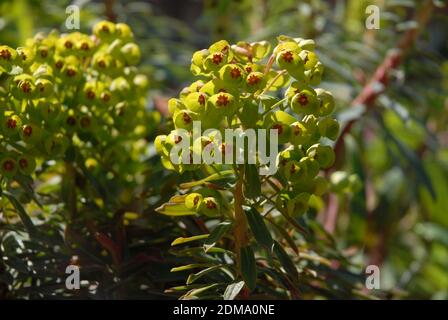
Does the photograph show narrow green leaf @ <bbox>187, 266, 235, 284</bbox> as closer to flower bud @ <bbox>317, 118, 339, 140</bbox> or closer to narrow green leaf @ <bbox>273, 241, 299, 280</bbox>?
narrow green leaf @ <bbox>273, 241, 299, 280</bbox>

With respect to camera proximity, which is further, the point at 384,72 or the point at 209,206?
the point at 384,72

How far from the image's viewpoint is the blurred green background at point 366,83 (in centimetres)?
137

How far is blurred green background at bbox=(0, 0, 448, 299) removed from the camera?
4.49 feet

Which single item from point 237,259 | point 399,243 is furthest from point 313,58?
point 399,243

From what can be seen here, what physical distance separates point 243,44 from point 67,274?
1.09ft

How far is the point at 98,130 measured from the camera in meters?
0.90

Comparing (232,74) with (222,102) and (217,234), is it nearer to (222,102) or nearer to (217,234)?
(222,102)

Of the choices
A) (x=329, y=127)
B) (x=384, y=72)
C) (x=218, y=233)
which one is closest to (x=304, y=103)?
(x=329, y=127)

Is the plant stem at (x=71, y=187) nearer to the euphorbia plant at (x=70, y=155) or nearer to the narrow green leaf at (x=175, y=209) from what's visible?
the euphorbia plant at (x=70, y=155)

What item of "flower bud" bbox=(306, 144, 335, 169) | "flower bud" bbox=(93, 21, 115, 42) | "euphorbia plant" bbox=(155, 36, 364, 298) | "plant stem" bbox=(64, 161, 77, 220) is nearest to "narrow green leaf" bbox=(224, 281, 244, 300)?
"euphorbia plant" bbox=(155, 36, 364, 298)

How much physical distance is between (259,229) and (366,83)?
80cm

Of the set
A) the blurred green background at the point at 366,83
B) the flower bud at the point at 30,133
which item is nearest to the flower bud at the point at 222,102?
the flower bud at the point at 30,133

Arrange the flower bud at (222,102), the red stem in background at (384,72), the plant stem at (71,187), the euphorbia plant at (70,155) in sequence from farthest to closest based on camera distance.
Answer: the red stem in background at (384,72) < the plant stem at (71,187) < the euphorbia plant at (70,155) < the flower bud at (222,102)

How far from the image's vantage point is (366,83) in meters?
1.45
